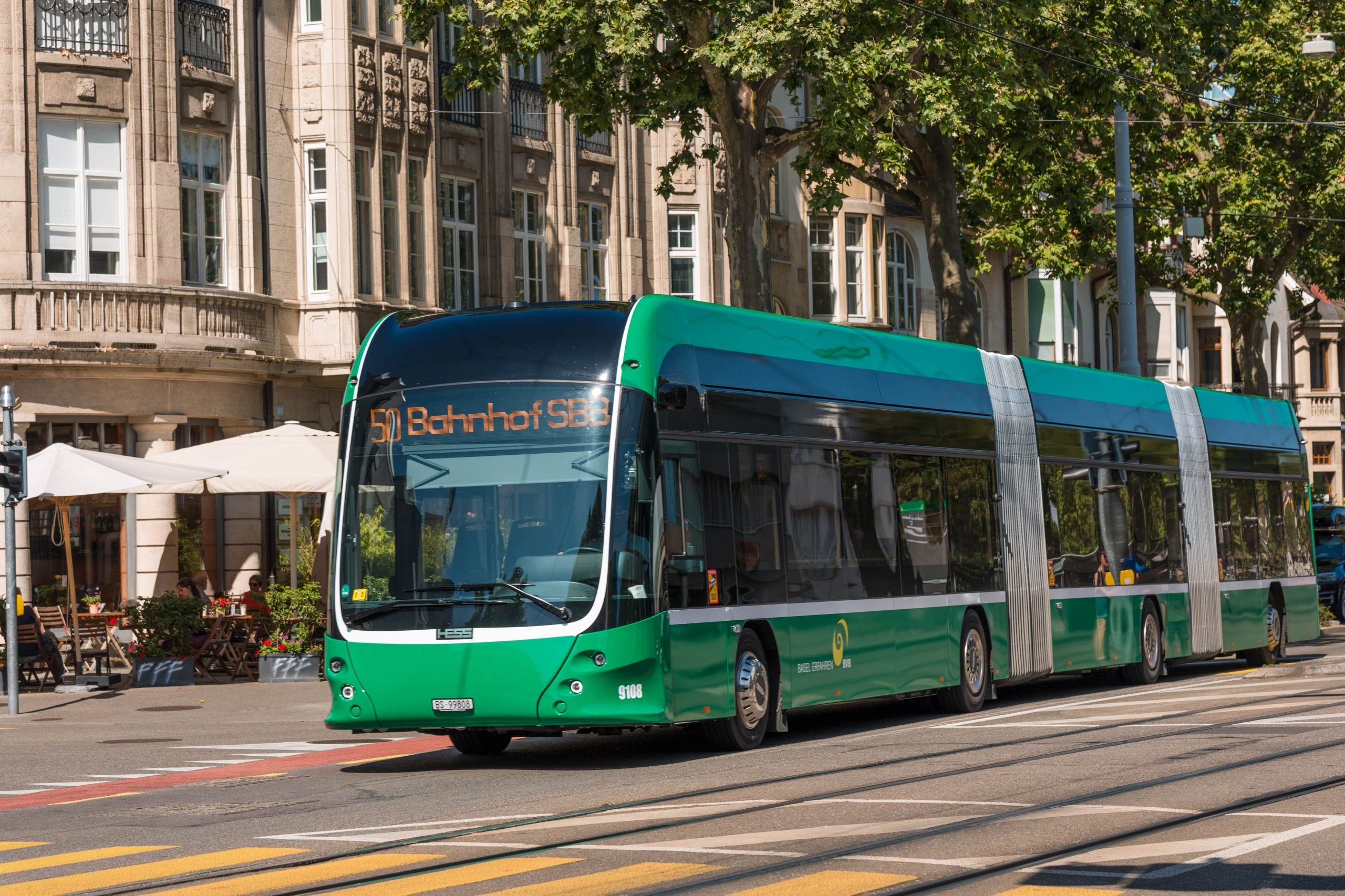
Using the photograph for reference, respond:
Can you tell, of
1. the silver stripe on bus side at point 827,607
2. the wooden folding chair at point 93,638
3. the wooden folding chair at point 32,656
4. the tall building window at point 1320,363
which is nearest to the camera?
the silver stripe on bus side at point 827,607

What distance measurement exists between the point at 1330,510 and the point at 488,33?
27.4m

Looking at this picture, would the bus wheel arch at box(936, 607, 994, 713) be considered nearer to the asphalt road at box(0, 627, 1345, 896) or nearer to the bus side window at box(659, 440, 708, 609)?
the asphalt road at box(0, 627, 1345, 896)

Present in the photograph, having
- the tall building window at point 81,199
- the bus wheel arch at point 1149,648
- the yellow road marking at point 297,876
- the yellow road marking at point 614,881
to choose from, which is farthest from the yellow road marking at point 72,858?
the tall building window at point 81,199

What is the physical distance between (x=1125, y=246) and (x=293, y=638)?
14559 millimetres

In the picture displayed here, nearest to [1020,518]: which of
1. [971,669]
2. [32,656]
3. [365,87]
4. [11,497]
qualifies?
[971,669]

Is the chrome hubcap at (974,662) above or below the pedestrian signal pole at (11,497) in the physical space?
below

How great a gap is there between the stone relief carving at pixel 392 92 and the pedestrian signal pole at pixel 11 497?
12.2 m

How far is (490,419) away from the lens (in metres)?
14.2

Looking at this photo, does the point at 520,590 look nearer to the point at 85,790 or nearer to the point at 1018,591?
the point at 85,790

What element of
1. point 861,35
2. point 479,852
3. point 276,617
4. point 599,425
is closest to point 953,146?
point 861,35

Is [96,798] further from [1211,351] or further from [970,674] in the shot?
[1211,351]

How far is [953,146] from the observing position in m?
31.4

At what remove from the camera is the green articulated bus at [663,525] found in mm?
13875

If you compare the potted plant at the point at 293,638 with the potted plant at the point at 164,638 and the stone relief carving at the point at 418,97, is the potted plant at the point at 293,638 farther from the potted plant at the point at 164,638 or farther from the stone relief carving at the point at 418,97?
the stone relief carving at the point at 418,97
